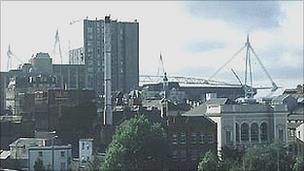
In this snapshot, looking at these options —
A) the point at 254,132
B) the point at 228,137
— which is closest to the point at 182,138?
the point at 228,137

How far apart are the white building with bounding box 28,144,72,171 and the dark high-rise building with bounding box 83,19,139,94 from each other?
49909 mm

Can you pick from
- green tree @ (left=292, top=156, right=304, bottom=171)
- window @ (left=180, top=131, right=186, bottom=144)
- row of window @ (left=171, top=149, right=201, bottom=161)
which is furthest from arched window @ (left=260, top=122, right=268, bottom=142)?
green tree @ (left=292, top=156, right=304, bottom=171)

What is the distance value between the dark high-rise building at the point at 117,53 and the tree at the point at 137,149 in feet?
176

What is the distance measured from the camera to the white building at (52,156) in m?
36.9

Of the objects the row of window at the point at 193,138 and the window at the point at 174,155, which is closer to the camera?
the window at the point at 174,155

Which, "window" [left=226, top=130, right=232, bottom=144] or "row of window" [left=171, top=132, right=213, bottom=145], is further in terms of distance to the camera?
"window" [left=226, top=130, right=232, bottom=144]

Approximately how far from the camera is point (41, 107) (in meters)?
47.9

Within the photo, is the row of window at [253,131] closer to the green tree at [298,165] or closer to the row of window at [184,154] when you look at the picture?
the row of window at [184,154]

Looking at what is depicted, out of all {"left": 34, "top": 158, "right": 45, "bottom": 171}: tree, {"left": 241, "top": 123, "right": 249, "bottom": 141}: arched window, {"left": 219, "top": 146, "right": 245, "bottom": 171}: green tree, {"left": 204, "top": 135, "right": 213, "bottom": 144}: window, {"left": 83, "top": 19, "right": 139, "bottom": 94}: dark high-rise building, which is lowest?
{"left": 34, "top": 158, "right": 45, "bottom": 171}: tree

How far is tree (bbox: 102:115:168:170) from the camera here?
32.7 m

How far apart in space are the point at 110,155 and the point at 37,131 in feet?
45.8

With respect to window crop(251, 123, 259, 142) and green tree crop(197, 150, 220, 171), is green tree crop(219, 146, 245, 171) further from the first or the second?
window crop(251, 123, 259, 142)

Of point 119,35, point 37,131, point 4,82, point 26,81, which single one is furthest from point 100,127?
point 119,35

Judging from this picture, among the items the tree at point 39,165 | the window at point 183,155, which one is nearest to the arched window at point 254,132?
the window at point 183,155
